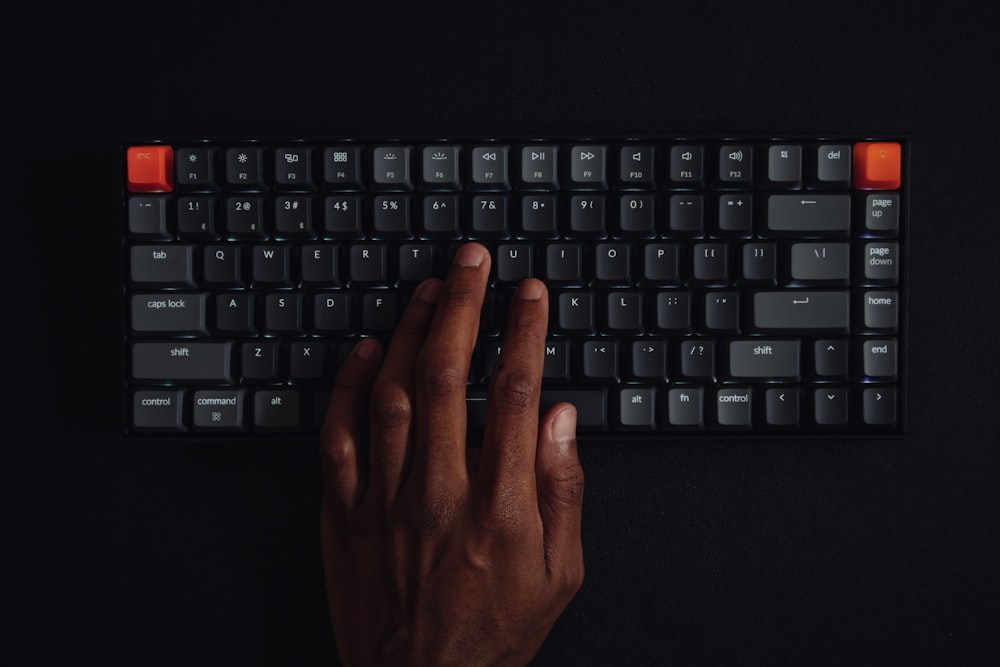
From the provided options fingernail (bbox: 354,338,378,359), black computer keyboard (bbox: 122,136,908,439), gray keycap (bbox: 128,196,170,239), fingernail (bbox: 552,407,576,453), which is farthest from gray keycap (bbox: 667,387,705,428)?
gray keycap (bbox: 128,196,170,239)

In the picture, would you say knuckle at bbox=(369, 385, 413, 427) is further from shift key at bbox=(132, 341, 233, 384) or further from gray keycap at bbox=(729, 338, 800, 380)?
gray keycap at bbox=(729, 338, 800, 380)

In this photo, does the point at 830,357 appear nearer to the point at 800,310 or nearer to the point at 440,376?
the point at 800,310

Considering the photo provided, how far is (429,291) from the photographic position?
2.22ft

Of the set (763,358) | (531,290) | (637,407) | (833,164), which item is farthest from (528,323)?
(833,164)

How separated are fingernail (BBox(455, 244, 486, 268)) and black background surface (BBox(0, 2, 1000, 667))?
0.55 feet

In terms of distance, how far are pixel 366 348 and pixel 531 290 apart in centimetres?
19

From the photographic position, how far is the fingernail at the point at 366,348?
26.8 inches

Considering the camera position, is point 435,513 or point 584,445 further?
point 584,445

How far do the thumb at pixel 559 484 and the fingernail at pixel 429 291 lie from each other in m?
0.17

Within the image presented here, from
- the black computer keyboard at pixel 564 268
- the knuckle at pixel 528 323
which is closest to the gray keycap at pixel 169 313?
the black computer keyboard at pixel 564 268

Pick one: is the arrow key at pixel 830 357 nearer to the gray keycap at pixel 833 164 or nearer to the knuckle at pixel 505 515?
the gray keycap at pixel 833 164

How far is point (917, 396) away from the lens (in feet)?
2.45

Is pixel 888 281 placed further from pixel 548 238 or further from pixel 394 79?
pixel 394 79

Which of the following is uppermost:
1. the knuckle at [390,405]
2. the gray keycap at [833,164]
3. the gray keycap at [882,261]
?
the gray keycap at [833,164]
